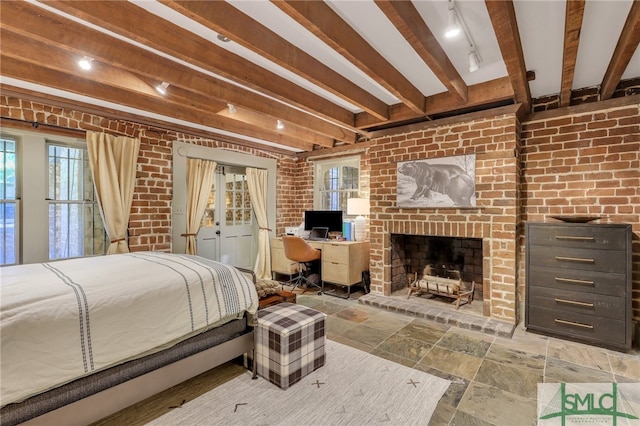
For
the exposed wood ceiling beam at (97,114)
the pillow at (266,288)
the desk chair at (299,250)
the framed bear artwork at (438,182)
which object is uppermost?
the exposed wood ceiling beam at (97,114)

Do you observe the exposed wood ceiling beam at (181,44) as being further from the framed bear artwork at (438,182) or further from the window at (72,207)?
the window at (72,207)

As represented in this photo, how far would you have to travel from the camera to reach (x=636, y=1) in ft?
5.63

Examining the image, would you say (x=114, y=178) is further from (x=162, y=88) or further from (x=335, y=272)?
(x=335, y=272)

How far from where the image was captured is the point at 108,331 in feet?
5.11

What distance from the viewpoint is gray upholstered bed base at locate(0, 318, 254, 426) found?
1396 millimetres

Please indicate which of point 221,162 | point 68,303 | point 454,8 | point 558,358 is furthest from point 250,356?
point 221,162

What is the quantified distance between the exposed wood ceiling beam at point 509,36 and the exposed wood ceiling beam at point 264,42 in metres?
1.27

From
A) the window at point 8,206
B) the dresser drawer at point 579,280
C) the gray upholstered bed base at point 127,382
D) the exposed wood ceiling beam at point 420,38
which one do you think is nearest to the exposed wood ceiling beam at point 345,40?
the exposed wood ceiling beam at point 420,38

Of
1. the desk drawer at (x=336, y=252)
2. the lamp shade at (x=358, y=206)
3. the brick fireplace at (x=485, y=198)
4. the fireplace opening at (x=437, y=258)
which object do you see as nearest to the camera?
the brick fireplace at (x=485, y=198)

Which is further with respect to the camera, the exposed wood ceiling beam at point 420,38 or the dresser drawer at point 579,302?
the dresser drawer at point 579,302

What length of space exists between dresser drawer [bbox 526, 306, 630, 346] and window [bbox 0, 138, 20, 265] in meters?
5.28

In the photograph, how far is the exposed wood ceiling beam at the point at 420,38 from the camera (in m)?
1.70

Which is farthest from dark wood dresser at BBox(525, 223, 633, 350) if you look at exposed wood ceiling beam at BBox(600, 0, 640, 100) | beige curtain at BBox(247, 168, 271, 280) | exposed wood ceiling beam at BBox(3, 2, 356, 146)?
beige curtain at BBox(247, 168, 271, 280)

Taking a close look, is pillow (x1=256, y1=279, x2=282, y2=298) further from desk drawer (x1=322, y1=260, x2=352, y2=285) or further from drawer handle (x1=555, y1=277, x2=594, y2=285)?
drawer handle (x1=555, y1=277, x2=594, y2=285)
